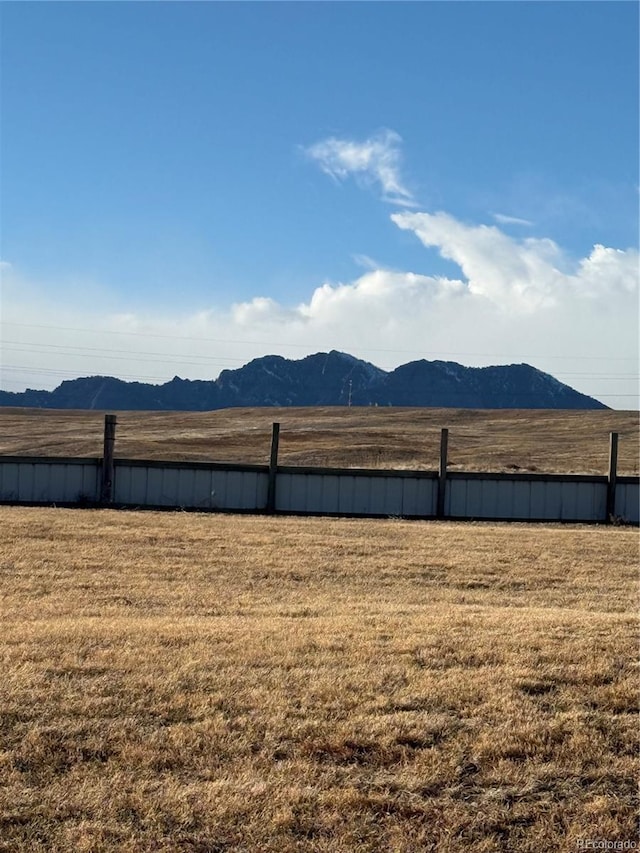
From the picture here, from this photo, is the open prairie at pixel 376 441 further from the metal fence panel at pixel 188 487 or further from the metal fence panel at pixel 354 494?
the metal fence panel at pixel 188 487

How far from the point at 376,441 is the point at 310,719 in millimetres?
42635

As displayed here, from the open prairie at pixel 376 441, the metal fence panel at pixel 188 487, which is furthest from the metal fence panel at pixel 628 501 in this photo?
the open prairie at pixel 376 441

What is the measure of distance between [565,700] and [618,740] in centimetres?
67

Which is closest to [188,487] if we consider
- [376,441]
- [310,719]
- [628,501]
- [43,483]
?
[43,483]

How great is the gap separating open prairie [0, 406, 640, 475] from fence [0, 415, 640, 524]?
9.67 meters

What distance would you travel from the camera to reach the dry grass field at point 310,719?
13.8 ft

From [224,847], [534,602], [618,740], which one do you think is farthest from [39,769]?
[534,602]

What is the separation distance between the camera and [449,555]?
13844 mm

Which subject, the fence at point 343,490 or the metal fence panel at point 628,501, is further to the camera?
the metal fence panel at point 628,501

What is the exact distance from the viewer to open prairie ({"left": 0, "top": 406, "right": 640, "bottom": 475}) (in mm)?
36531

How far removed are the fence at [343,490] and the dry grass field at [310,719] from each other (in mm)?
8706

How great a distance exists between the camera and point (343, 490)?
19812 mm

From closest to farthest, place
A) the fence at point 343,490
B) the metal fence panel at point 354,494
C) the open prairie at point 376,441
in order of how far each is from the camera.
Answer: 1. the fence at point 343,490
2. the metal fence panel at point 354,494
3. the open prairie at point 376,441

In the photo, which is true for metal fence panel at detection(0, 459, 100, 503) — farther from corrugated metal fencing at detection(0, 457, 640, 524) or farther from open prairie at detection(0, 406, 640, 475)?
open prairie at detection(0, 406, 640, 475)
